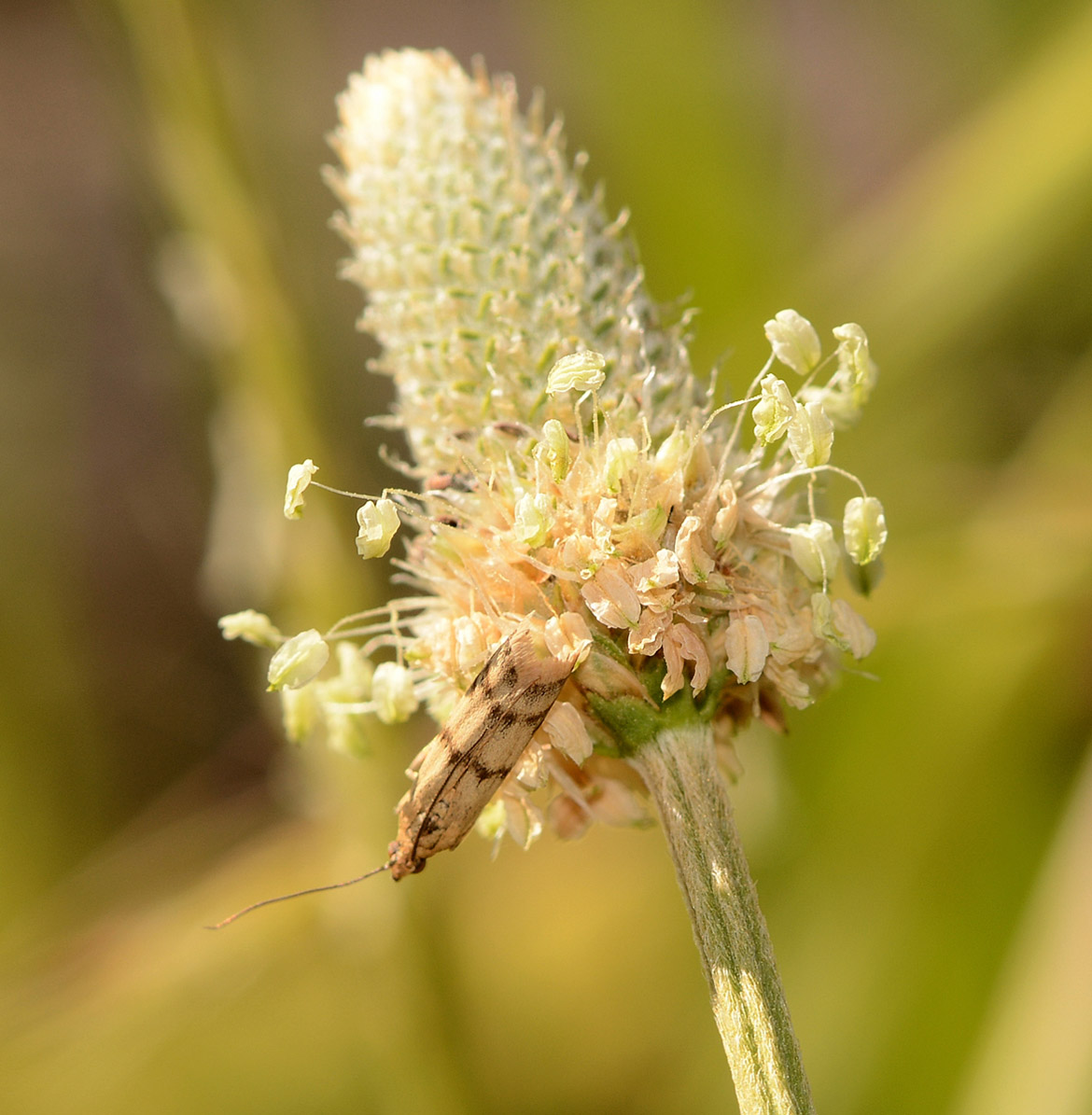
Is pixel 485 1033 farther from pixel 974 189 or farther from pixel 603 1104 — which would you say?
pixel 974 189

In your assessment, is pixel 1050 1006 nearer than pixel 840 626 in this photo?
No

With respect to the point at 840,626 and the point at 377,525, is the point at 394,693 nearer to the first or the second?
the point at 377,525

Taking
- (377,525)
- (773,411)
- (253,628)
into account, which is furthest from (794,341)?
(253,628)

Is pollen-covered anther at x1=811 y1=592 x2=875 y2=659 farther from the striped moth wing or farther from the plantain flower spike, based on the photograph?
the striped moth wing

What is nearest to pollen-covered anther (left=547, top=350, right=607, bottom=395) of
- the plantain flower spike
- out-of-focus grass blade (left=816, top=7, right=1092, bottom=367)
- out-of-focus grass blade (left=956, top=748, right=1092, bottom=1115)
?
the plantain flower spike

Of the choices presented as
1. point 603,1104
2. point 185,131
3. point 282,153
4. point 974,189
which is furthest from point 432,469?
point 282,153

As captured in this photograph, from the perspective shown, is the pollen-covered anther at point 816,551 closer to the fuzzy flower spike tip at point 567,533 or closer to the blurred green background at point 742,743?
the fuzzy flower spike tip at point 567,533

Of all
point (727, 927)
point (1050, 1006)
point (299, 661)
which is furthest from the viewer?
point (1050, 1006)
